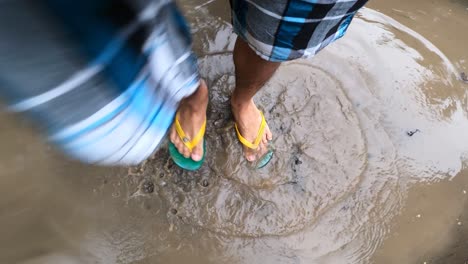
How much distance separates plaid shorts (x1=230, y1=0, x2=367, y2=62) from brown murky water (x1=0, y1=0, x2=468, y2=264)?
0.67 metres

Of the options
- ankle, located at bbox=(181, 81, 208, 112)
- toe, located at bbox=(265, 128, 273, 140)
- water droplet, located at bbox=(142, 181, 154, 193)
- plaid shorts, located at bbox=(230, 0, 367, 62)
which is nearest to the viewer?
plaid shorts, located at bbox=(230, 0, 367, 62)

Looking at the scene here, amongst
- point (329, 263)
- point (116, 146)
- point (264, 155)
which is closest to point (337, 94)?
point (264, 155)

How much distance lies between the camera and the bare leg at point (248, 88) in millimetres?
1396

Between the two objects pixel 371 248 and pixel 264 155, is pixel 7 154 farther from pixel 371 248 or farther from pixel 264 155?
pixel 371 248

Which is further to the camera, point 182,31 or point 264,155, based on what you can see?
point 264,155

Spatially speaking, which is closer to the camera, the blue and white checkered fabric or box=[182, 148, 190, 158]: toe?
the blue and white checkered fabric

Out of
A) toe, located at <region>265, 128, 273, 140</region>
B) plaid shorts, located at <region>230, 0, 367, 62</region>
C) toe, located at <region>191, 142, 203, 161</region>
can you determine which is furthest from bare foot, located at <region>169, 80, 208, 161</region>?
plaid shorts, located at <region>230, 0, 367, 62</region>

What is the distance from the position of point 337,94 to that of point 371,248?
72cm

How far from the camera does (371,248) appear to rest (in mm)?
1675

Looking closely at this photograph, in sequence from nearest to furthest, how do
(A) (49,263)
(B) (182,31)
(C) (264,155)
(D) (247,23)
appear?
1. (B) (182,31)
2. (D) (247,23)
3. (A) (49,263)
4. (C) (264,155)

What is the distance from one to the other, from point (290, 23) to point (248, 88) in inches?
22.1

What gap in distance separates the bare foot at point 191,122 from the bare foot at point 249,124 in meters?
0.15

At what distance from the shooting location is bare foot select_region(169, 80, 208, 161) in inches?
63.5

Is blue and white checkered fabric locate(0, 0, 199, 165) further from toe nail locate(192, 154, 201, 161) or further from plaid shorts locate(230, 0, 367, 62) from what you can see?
toe nail locate(192, 154, 201, 161)
